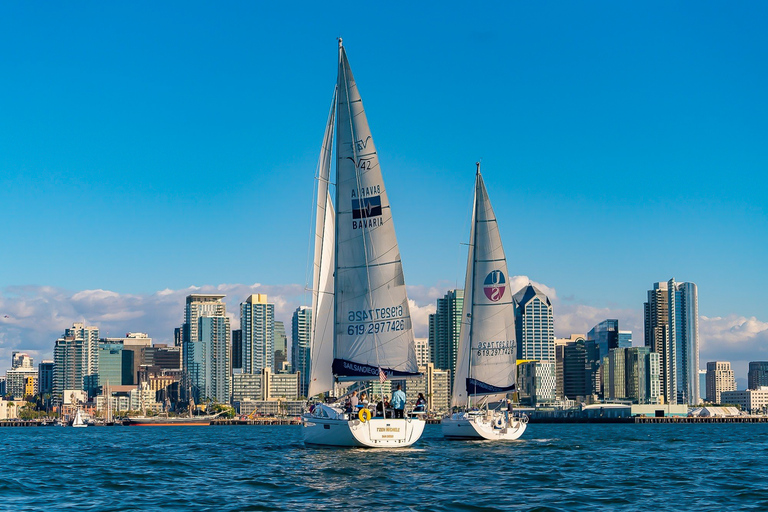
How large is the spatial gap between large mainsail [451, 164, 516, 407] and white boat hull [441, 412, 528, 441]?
2.51 metres

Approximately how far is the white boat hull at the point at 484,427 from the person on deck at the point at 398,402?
15.1 metres

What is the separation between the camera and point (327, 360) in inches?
2000

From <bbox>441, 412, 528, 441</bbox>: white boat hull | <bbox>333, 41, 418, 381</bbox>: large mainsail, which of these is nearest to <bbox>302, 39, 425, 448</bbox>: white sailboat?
<bbox>333, 41, 418, 381</bbox>: large mainsail

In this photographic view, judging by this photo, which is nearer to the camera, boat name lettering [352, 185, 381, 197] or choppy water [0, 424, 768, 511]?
choppy water [0, 424, 768, 511]

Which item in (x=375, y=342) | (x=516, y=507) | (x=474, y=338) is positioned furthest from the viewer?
(x=474, y=338)

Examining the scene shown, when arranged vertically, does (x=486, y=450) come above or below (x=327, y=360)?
below

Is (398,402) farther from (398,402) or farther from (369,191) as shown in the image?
(369,191)

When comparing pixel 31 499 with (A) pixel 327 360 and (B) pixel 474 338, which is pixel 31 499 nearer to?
(A) pixel 327 360

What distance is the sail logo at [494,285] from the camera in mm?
66875

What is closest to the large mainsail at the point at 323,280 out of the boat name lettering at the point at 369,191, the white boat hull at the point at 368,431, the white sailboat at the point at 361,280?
the white sailboat at the point at 361,280

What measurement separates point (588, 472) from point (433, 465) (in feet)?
21.7

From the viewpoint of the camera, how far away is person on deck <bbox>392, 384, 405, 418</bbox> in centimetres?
4853

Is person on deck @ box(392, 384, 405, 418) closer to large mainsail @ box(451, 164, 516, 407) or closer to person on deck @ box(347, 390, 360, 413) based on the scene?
person on deck @ box(347, 390, 360, 413)

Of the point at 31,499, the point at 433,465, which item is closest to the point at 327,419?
the point at 433,465
